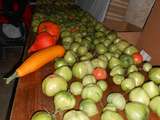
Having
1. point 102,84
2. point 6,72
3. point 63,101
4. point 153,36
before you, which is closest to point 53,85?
point 63,101

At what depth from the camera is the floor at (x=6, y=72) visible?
82.1 inches

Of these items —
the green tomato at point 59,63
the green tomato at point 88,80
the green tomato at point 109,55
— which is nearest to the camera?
the green tomato at point 88,80

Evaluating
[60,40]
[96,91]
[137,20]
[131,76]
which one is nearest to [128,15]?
[137,20]

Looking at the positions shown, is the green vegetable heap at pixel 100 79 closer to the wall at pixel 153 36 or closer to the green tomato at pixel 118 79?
the green tomato at pixel 118 79

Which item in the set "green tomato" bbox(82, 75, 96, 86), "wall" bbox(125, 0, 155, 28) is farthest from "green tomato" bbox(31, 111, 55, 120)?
"wall" bbox(125, 0, 155, 28)

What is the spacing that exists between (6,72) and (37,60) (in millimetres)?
1510

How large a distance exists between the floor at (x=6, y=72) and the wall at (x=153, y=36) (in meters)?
0.88

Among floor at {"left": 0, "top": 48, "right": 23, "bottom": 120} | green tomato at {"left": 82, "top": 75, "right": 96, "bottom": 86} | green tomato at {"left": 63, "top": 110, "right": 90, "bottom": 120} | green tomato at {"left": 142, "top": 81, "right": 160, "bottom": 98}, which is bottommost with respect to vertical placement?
floor at {"left": 0, "top": 48, "right": 23, "bottom": 120}

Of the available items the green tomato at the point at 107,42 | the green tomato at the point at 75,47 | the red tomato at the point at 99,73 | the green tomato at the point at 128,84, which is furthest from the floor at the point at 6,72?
the green tomato at the point at 128,84

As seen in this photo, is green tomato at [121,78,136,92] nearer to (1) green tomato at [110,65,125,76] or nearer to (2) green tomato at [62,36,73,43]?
(1) green tomato at [110,65,125,76]

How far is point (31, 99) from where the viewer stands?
0.97 m

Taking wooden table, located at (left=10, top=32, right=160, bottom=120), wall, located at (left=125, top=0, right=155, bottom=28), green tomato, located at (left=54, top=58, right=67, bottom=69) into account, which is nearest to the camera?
Answer: wooden table, located at (left=10, top=32, right=160, bottom=120)

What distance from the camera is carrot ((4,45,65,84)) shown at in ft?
3.55

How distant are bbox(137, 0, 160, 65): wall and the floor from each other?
88 cm
